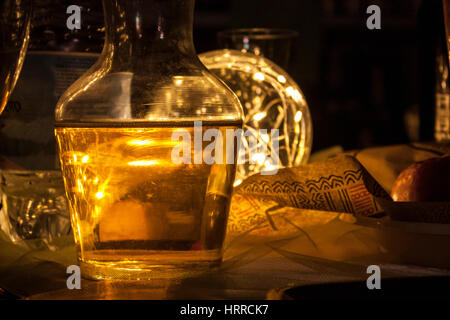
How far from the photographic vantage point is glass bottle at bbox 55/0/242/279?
0.43m

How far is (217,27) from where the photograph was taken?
2529 millimetres

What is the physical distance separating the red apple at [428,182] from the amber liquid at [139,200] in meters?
0.16

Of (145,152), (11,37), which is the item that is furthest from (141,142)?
(11,37)

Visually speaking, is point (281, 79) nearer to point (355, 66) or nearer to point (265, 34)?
point (265, 34)

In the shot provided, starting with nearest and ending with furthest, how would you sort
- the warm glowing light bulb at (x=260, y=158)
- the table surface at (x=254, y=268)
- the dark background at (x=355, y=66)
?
the table surface at (x=254, y=268), the warm glowing light bulb at (x=260, y=158), the dark background at (x=355, y=66)

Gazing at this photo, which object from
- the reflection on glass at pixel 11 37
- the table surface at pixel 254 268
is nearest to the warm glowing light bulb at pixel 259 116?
the table surface at pixel 254 268

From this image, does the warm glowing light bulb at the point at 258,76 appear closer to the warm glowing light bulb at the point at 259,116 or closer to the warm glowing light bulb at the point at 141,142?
the warm glowing light bulb at the point at 259,116

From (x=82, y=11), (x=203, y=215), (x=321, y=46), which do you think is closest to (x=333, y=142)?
(x=321, y=46)

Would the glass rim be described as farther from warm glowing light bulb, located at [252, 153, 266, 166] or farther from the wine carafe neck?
the wine carafe neck

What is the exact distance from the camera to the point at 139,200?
427 mm

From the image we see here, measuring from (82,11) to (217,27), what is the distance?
1942 mm

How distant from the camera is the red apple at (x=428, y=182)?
50 cm

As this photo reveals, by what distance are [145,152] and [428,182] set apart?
22 centimetres
